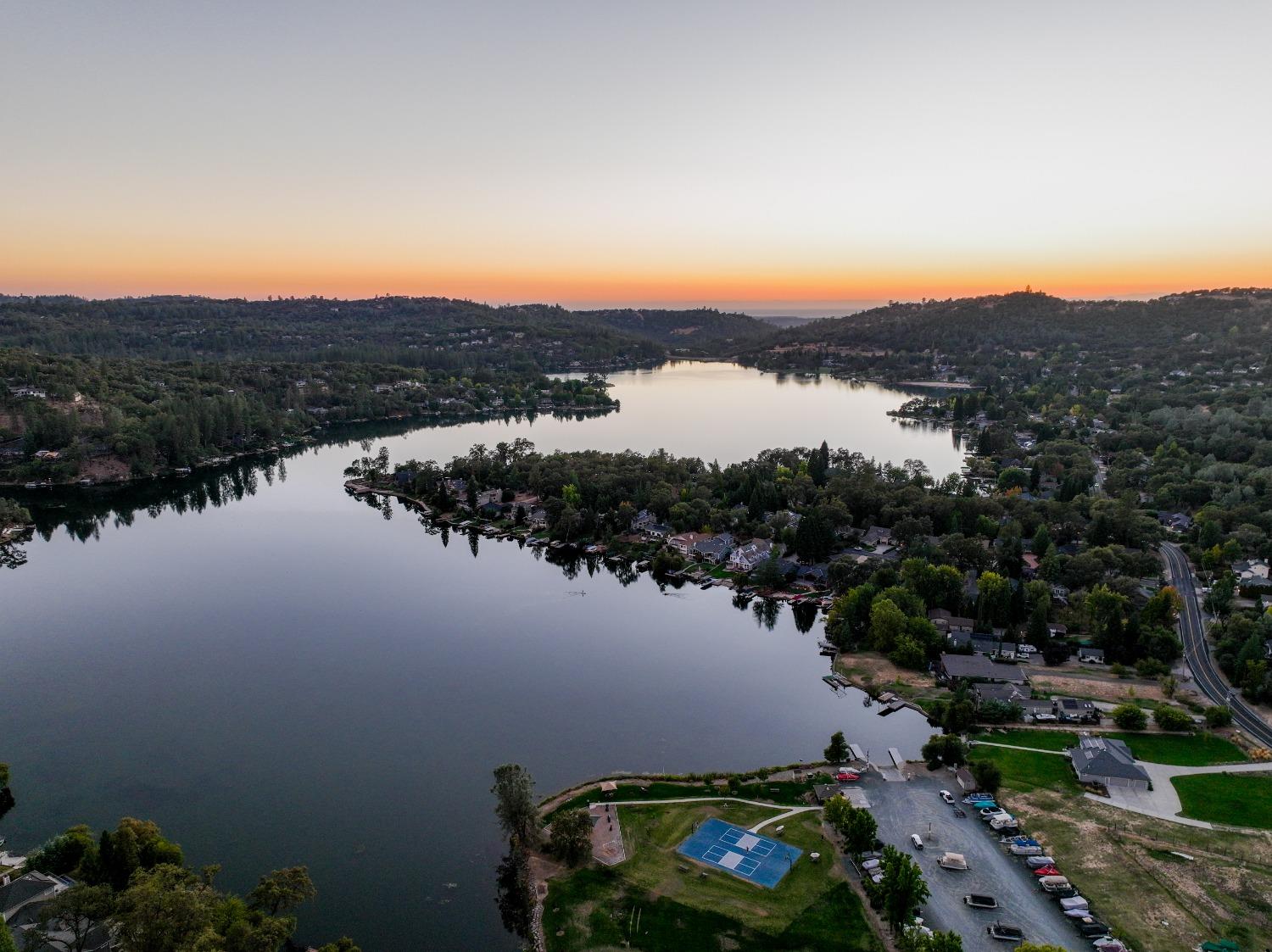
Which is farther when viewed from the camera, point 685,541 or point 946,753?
point 685,541

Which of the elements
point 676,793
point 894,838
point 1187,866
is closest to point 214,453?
point 676,793

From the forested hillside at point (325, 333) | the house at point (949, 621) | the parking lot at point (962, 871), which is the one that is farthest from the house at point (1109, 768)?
the forested hillside at point (325, 333)

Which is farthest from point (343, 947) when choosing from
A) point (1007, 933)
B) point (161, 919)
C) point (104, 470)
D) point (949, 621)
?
point (104, 470)

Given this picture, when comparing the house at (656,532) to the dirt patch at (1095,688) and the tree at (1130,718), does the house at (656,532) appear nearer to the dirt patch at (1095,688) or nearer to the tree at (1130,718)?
the dirt patch at (1095,688)

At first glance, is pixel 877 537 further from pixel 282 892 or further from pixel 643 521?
pixel 282 892

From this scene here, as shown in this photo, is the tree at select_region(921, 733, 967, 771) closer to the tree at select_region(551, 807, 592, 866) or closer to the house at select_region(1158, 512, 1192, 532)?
the tree at select_region(551, 807, 592, 866)

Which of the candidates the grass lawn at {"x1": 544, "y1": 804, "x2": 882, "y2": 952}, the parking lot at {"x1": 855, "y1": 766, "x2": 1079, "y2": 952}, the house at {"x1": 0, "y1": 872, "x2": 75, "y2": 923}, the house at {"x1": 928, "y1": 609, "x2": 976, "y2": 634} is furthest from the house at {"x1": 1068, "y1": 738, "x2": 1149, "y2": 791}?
the house at {"x1": 0, "y1": 872, "x2": 75, "y2": 923}
